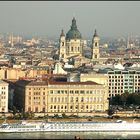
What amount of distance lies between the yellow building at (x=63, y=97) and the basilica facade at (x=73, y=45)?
74.3ft

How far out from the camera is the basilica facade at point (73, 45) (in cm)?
6091

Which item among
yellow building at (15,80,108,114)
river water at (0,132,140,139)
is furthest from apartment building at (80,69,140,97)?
river water at (0,132,140,139)

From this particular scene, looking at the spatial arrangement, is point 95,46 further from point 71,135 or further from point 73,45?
point 71,135

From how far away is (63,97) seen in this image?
124 ft

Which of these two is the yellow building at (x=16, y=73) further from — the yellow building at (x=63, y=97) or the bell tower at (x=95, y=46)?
the bell tower at (x=95, y=46)

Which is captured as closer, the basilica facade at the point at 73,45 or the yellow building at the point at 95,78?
the yellow building at the point at 95,78

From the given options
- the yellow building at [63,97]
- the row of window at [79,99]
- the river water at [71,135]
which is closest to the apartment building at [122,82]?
the yellow building at [63,97]

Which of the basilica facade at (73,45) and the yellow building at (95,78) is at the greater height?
the basilica facade at (73,45)

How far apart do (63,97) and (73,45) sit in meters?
23.8

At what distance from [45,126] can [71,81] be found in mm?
9153

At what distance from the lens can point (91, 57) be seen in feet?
202

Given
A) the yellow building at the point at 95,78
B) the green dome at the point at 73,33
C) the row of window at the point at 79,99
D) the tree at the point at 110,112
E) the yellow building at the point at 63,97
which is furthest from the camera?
the green dome at the point at 73,33

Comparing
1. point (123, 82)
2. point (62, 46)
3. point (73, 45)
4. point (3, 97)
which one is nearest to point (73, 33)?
point (73, 45)

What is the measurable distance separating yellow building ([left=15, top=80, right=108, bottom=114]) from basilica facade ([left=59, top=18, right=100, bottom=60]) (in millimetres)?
22639
